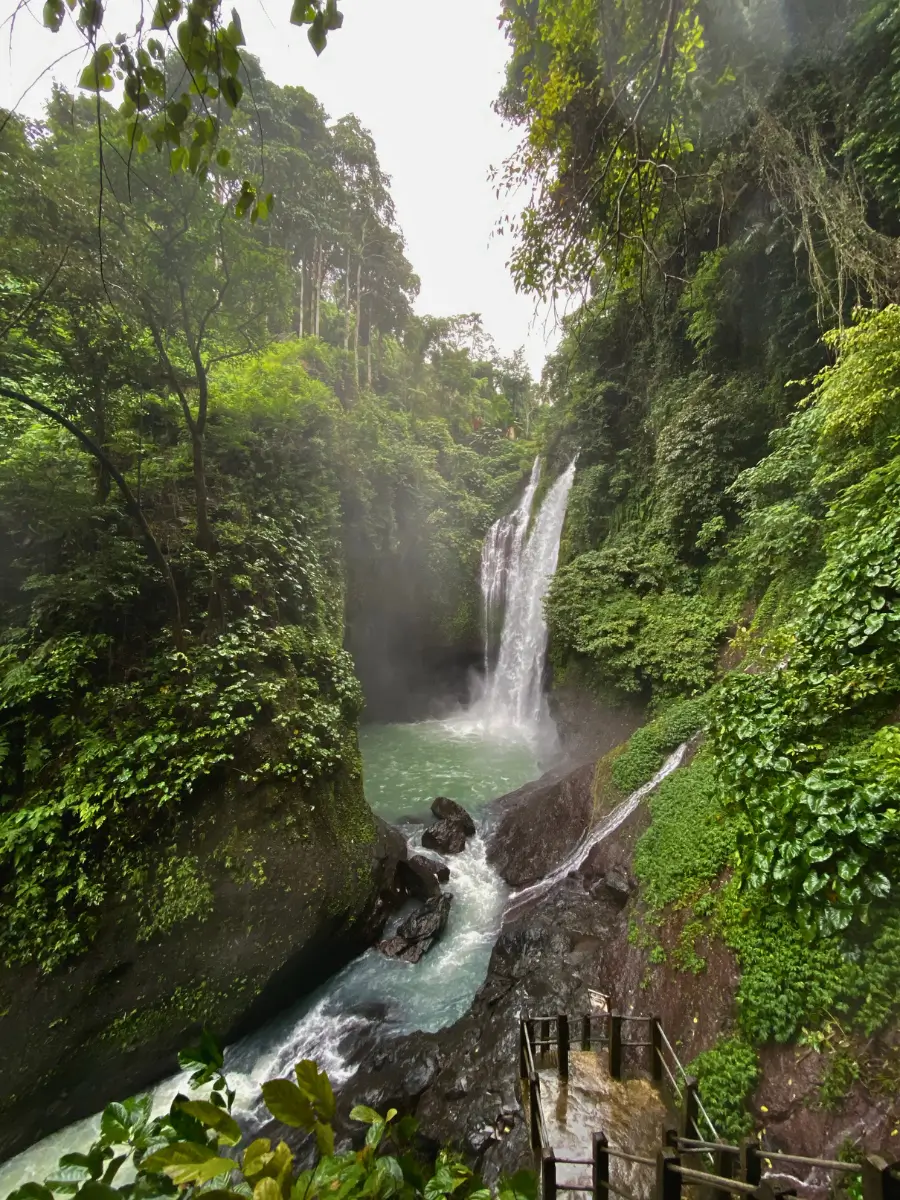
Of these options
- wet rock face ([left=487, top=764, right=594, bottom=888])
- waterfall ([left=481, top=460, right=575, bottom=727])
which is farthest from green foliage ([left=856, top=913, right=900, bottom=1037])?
waterfall ([left=481, top=460, right=575, bottom=727])

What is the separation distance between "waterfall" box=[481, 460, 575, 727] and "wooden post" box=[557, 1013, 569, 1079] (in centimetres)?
1146

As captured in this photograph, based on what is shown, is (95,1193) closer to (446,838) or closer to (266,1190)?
(266,1190)

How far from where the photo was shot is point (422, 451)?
18.9 metres

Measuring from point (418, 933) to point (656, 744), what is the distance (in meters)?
4.75

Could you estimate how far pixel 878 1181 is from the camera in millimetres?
2004

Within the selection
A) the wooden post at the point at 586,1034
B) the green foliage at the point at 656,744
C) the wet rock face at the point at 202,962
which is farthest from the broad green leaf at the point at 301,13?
the green foliage at the point at 656,744

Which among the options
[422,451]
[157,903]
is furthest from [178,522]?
[422,451]

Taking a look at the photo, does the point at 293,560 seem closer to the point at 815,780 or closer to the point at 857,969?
the point at 815,780

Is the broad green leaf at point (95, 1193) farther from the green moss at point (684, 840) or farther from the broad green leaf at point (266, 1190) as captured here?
the green moss at point (684, 840)

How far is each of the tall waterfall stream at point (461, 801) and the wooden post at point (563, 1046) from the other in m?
2.42

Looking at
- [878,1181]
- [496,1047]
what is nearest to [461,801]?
[496,1047]

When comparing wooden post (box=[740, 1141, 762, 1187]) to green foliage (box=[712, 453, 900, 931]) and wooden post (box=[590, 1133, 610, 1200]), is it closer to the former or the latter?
wooden post (box=[590, 1133, 610, 1200])

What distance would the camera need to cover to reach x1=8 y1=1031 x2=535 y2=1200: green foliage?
1.01m

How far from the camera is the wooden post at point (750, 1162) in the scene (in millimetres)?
2371
